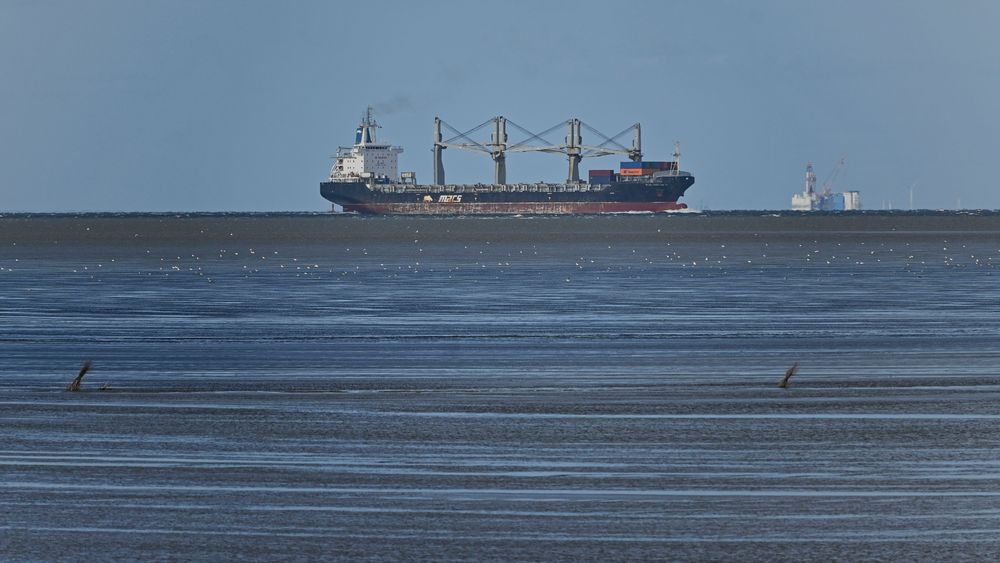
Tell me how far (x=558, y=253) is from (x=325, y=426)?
68.3 metres

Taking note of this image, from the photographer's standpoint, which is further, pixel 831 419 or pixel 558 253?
pixel 558 253

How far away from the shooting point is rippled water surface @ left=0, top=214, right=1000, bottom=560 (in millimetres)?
12805

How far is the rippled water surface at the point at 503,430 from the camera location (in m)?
12.8

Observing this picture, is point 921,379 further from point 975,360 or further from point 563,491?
point 563,491

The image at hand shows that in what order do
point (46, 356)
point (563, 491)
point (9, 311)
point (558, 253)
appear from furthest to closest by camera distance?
1. point (558, 253)
2. point (9, 311)
3. point (46, 356)
4. point (563, 491)

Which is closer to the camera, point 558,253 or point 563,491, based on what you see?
point 563,491

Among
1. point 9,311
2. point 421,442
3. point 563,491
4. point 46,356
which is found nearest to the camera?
point 563,491

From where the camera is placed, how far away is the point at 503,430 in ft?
60.4

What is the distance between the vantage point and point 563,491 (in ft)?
47.8

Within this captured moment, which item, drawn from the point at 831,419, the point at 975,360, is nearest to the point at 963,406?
the point at 831,419

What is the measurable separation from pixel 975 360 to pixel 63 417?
547 inches

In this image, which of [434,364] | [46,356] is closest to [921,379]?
[434,364]

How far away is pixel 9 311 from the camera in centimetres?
3950

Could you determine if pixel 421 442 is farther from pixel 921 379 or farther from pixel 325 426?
pixel 921 379
